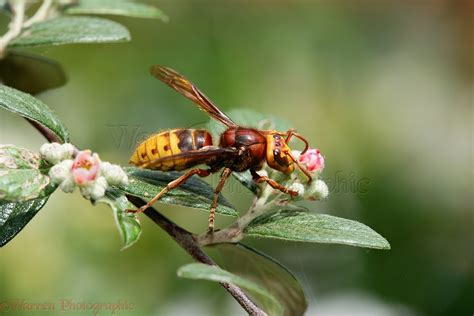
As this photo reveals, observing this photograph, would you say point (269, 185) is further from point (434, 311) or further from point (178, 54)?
point (178, 54)

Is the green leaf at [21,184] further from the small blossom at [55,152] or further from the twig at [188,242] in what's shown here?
the twig at [188,242]

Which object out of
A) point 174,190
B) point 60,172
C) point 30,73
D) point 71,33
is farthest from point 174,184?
point 30,73

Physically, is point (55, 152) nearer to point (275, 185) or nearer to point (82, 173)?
point (82, 173)

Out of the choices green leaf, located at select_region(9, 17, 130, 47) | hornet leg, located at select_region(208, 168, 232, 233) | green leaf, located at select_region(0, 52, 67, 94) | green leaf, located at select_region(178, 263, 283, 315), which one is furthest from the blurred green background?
green leaf, located at select_region(178, 263, 283, 315)

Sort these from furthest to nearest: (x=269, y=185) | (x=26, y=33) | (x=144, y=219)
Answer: (x=144, y=219) < (x=26, y=33) < (x=269, y=185)

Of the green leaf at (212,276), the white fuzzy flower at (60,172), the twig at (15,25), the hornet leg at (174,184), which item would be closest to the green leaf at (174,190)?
the hornet leg at (174,184)

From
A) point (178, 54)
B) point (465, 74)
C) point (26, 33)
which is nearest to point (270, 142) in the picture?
point (26, 33)
